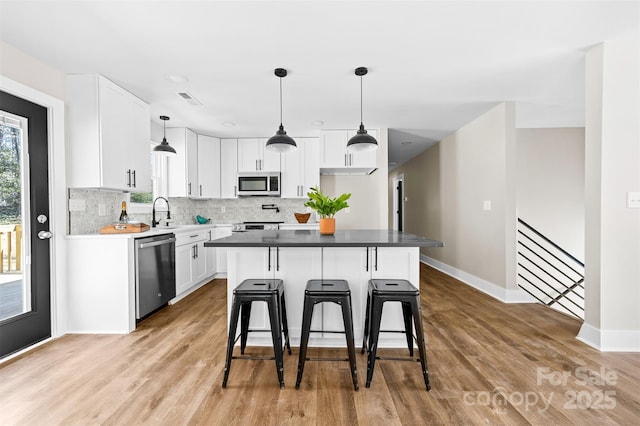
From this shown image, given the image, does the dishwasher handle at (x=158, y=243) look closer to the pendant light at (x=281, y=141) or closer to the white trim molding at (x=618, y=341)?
the pendant light at (x=281, y=141)

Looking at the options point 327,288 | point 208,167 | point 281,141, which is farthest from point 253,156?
point 327,288

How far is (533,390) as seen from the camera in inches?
75.4

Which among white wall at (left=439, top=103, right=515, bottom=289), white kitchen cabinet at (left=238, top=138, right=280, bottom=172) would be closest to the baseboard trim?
white wall at (left=439, top=103, right=515, bottom=289)

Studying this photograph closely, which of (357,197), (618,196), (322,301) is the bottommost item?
(322,301)

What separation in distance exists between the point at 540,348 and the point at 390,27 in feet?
8.94

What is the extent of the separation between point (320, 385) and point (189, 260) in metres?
2.84

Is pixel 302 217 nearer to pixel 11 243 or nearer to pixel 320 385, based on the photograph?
pixel 320 385

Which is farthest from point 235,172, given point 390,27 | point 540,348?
point 540,348

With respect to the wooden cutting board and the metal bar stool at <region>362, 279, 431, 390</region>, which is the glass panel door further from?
the metal bar stool at <region>362, 279, 431, 390</region>

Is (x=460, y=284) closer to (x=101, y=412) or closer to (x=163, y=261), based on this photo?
(x=163, y=261)

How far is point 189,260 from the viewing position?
4164 millimetres

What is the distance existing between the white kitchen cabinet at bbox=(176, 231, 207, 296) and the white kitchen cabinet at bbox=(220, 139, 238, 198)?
961 millimetres

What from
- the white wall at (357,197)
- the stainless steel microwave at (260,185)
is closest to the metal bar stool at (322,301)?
the stainless steel microwave at (260,185)

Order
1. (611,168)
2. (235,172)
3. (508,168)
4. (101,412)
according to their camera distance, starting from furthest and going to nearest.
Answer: (235,172) → (508,168) → (611,168) → (101,412)
